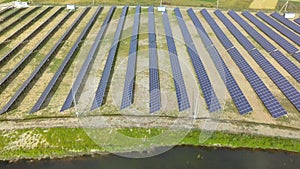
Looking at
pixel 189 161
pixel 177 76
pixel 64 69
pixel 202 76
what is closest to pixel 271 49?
pixel 202 76

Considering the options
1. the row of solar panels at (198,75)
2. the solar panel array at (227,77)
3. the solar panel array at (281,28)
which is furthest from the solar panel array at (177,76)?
the solar panel array at (281,28)

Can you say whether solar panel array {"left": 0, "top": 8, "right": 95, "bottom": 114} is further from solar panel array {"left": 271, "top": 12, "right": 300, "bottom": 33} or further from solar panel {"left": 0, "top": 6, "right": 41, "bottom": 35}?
solar panel array {"left": 271, "top": 12, "right": 300, "bottom": 33}

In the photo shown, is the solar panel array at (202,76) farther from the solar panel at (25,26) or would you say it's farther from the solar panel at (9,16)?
the solar panel at (9,16)

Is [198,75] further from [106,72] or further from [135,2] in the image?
[135,2]

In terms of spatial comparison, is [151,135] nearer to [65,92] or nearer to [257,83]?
[65,92]

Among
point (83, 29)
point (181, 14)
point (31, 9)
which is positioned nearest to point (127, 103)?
point (83, 29)

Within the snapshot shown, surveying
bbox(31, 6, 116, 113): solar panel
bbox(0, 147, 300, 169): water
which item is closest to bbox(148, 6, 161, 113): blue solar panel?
bbox(0, 147, 300, 169): water

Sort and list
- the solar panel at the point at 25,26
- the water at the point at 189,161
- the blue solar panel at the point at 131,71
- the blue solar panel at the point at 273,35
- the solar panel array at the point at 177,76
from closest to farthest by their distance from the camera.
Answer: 1. the water at the point at 189,161
2. the solar panel array at the point at 177,76
3. the blue solar panel at the point at 131,71
4. the blue solar panel at the point at 273,35
5. the solar panel at the point at 25,26
